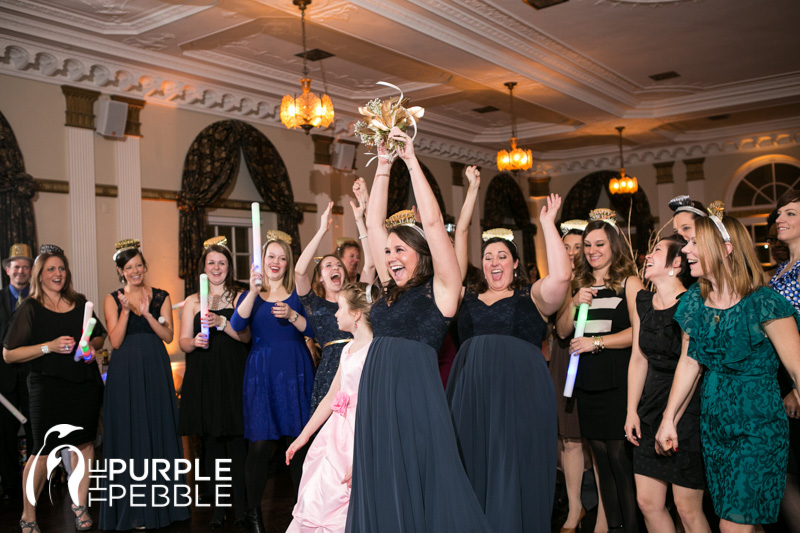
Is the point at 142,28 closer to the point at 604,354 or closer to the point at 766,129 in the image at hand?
the point at 604,354

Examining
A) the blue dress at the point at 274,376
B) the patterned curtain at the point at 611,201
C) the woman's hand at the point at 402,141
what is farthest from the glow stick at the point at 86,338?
the patterned curtain at the point at 611,201

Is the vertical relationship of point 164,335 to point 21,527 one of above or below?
above

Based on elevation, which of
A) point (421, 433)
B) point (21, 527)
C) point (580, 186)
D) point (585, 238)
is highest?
point (580, 186)

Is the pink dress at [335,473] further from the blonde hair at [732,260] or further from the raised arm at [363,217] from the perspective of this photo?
the blonde hair at [732,260]

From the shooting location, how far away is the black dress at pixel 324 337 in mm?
3678

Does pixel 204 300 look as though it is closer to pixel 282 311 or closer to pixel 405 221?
pixel 282 311

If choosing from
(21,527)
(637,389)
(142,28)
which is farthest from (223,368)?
(142,28)

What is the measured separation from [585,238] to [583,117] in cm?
728

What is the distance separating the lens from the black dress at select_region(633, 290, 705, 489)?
2664 mm

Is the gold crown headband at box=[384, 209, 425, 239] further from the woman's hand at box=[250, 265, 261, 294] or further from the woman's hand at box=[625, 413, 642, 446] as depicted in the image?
the woman's hand at box=[625, 413, 642, 446]

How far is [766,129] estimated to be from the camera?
1153 cm

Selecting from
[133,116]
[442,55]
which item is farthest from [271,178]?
[442,55]

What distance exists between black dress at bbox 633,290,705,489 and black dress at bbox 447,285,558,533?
385mm

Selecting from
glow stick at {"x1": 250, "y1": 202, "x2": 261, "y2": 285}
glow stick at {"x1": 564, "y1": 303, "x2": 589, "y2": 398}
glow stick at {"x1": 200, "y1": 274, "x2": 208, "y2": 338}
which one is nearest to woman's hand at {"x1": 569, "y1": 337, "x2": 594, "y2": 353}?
glow stick at {"x1": 564, "y1": 303, "x2": 589, "y2": 398}
